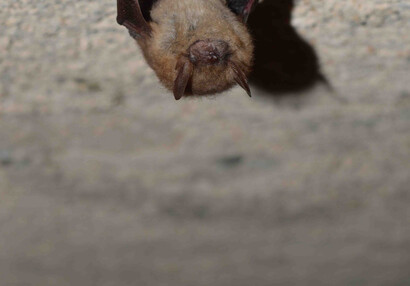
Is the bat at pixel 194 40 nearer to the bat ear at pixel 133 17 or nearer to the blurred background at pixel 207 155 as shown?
the bat ear at pixel 133 17

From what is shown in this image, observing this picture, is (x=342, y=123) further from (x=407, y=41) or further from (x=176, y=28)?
(x=176, y=28)

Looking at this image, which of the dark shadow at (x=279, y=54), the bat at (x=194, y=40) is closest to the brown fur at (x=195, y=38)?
Answer: the bat at (x=194, y=40)

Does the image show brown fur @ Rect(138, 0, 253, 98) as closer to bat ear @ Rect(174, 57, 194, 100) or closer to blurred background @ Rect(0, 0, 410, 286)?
bat ear @ Rect(174, 57, 194, 100)

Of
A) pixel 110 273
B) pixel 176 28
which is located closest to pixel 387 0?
pixel 176 28

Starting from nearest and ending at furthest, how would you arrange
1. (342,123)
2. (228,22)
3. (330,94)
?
(228,22)
(330,94)
(342,123)

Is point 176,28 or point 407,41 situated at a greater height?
point 176,28

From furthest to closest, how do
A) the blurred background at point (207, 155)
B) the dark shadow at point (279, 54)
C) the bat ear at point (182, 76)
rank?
the blurred background at point (207, 155) < the dark shadow at point (279, 54) < the bat ear at point (182, 76)
